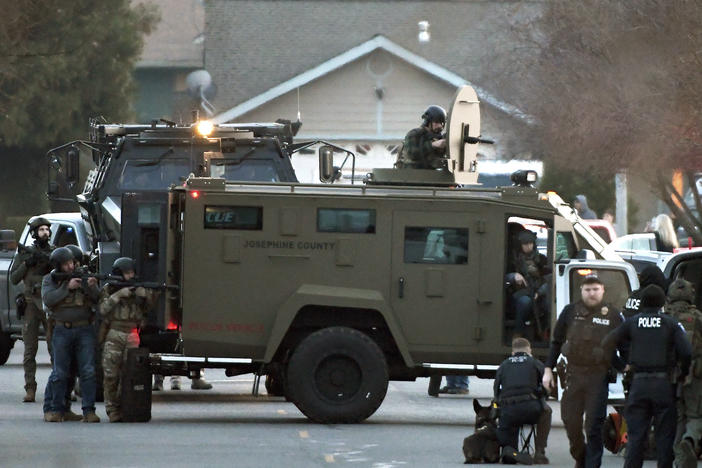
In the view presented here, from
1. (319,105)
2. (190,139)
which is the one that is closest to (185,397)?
(190,139)

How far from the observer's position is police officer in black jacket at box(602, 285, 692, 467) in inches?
535

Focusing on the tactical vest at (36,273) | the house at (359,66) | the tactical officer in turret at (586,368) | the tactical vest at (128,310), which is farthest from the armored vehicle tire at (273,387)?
the house at (359,66)

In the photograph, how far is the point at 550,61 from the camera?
31312 millimetres

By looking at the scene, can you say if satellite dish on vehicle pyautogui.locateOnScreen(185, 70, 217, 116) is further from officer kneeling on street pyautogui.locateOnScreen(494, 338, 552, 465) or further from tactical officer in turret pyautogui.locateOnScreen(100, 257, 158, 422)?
officer kneeling on street pyautogui.locateOnScreen(494, 338, 552, 465)

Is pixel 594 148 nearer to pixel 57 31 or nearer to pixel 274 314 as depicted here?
pixel 274 314

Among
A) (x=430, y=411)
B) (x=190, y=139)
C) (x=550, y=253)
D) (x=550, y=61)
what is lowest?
(x=430, y=411)

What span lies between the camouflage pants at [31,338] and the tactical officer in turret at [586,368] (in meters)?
7.89

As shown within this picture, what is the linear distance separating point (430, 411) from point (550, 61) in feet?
40.3

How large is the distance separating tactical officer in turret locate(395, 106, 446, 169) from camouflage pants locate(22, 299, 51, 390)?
14.2 feet

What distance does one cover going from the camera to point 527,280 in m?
18.3

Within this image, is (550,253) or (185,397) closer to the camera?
(550,253)

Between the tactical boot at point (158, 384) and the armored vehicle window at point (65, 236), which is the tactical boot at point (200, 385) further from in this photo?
the armored vehicle window at point (65, 236)

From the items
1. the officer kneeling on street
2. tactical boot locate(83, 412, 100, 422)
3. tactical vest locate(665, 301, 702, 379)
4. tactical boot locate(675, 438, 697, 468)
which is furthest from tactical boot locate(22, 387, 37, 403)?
tactical boot locate(675, 438, 697, 468)

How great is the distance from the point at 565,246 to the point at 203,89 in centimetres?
3164
